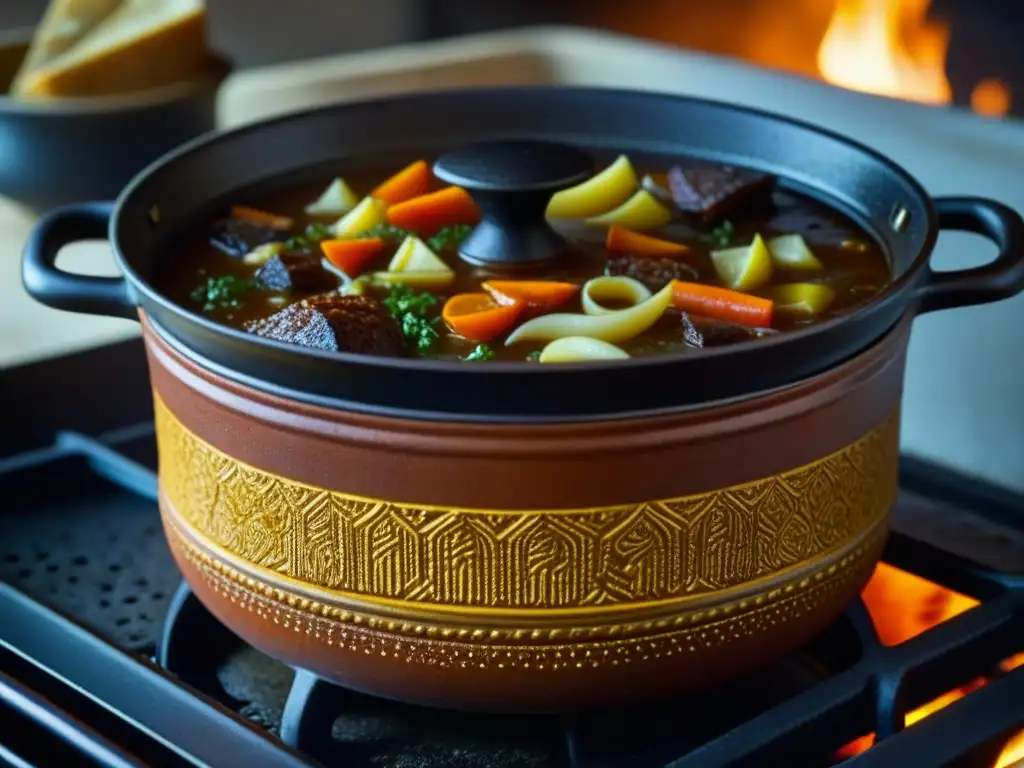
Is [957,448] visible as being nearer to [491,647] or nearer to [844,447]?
[844,447]

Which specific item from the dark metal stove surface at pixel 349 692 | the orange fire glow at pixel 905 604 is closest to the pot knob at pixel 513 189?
the dark metal stove surface at pixel 349 692

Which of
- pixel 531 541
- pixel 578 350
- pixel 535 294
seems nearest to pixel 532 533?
pixel 531 541

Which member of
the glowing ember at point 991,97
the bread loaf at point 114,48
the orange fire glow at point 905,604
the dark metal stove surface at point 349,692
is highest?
the bread loaf at point 114,48

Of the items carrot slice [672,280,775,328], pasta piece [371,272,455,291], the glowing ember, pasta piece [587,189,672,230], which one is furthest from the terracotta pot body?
the glowing ember

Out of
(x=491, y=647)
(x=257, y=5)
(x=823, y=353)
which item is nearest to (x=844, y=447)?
(x=823, y=353)

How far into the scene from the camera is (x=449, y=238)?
1219 mm

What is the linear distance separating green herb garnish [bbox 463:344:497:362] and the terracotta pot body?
4.9 inches

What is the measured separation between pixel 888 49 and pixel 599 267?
1202 mm

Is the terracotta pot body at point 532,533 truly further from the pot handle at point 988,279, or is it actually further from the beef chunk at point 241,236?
the beef chunk at point 241,236

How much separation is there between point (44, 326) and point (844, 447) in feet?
3.52

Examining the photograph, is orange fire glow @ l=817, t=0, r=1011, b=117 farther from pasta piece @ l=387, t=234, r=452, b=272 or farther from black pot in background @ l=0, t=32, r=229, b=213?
pasta piece @ l=387, t=234, r=452, b=272

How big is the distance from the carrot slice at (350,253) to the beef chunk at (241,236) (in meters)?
0.07

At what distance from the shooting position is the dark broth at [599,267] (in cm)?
102

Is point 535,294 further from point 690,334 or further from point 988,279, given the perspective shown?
point 988,279
